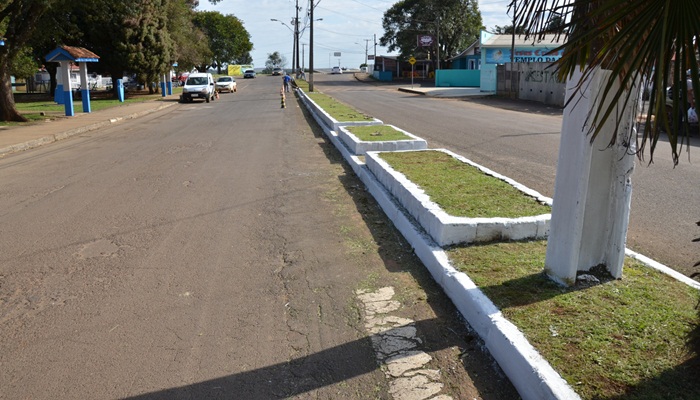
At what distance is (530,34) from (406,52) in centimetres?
7763

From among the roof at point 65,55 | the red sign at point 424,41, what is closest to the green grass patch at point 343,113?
the roof at point 65,55

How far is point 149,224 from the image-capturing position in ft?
22.8

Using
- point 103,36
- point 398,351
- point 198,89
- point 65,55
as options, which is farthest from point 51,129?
point 103,36

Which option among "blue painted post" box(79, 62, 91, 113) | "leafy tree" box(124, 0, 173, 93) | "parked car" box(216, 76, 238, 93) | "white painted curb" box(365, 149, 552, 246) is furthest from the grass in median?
"parked car" box(216, 76, 238, 93)

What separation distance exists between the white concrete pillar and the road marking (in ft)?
4.10

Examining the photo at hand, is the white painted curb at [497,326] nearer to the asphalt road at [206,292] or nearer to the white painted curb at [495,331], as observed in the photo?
the white painted curb at [495,331]

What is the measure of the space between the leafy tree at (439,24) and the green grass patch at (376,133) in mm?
58876

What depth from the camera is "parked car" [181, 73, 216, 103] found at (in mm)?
35562

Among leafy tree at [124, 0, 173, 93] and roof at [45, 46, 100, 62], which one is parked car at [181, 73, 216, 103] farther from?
roof at [45, 46, 100, 62]

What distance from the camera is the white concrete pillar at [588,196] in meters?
4.21

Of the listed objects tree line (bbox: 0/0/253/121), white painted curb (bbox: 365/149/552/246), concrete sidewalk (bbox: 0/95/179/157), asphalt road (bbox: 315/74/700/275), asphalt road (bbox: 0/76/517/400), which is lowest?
concrete sidewalk (bbox: 0/95/179/157)

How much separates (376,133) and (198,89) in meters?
25.1

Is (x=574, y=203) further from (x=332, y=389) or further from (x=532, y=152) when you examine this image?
(x=532, y=152)

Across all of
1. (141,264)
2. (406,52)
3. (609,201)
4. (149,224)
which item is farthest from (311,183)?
(406,52)
